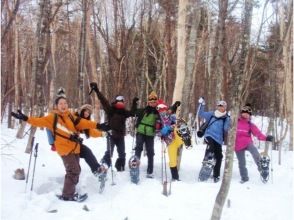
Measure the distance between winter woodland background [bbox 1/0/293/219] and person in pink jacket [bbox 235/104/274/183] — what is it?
798mm

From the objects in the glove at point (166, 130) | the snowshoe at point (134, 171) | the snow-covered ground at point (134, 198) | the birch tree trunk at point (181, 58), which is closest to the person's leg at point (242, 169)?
the snow-covered ground at point (134, 198)

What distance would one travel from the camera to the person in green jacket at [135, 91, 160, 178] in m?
7.99

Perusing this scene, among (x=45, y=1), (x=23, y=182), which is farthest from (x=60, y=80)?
(x=23, y=182)

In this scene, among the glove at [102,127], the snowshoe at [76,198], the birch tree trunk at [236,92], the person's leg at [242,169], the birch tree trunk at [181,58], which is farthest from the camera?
the birch tree trunk at [181,58]

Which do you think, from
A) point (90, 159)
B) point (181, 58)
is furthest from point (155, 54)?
point (90, 159)

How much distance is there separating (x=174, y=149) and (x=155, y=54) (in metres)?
12.6

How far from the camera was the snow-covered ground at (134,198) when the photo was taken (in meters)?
6.20

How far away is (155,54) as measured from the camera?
20016 millimetres

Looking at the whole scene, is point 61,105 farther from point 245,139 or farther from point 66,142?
point 245,139

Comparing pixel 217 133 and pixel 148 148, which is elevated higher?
pixel 217 133

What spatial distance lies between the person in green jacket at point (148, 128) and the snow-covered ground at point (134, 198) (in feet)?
1.54

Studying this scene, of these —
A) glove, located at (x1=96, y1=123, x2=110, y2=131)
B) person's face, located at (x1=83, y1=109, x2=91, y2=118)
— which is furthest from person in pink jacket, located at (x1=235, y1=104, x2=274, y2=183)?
person's face, located at (x1=83, y1=109, x2=91, y2=118)

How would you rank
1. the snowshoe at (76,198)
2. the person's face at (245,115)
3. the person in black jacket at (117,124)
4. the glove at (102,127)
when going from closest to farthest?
the snowshoe at (76,198), the glove at (102,127), the person in black jacket at (117,124), the person's face at (245,115)

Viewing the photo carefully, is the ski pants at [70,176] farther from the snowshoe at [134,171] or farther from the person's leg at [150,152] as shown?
the person's leg at [150,152]
